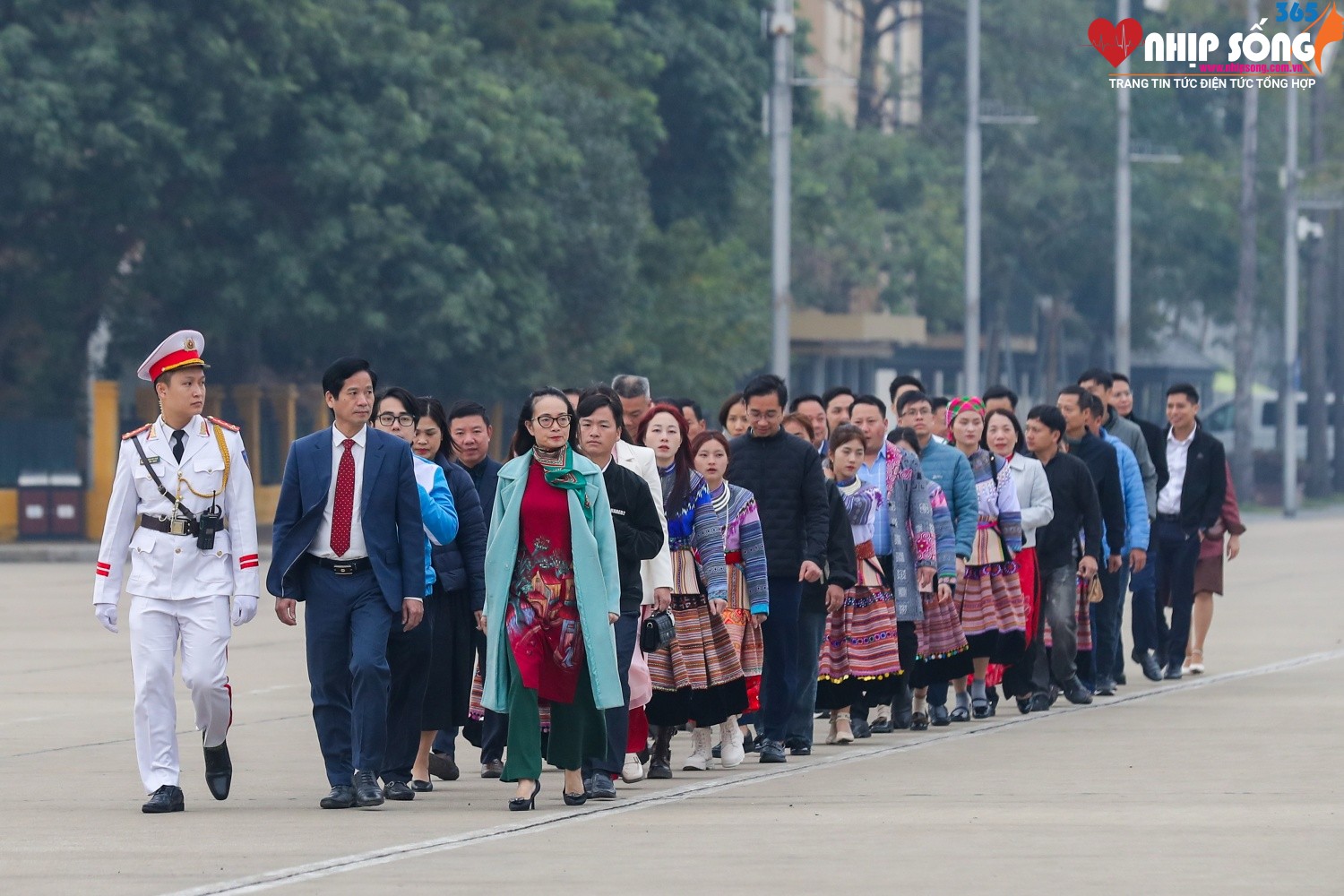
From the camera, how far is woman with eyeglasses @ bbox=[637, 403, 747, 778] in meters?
11.9

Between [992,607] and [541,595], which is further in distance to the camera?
[992,607]

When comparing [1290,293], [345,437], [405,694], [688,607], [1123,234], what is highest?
[1123,234]

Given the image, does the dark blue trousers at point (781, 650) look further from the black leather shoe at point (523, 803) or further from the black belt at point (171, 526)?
the black belt at point (171, 526)

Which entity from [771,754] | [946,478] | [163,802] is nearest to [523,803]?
[163,802]

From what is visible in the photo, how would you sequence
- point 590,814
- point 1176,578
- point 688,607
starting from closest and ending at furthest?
point 590,814, point 688,607, point 1176,578

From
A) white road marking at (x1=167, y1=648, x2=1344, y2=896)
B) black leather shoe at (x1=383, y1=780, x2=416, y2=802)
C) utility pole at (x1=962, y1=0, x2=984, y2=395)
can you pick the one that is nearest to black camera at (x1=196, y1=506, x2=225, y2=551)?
black leather shoe at (x1=383, y1=780, x2=416, y2=802)

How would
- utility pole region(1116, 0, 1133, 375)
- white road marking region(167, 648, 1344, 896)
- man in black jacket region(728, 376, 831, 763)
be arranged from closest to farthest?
white road marking region(167, 648, 1344, 896), man in black jacket region(728, 376, 831, 763), utility pole region(1116, 0, 1133, 375)

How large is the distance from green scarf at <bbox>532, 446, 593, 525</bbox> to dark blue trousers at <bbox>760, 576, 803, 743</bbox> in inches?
93.3

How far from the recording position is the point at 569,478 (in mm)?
10531

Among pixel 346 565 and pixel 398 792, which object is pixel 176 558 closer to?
pixel 346 565

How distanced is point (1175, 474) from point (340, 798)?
8269mm

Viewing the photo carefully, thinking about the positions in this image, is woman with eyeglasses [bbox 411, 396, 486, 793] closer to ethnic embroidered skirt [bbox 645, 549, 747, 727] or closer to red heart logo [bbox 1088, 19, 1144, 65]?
ethnic embroidered skirt [bbox 645, 549, 747, 727]

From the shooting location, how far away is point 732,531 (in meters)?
12.3

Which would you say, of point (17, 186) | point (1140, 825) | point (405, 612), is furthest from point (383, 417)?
point (17, 186)
